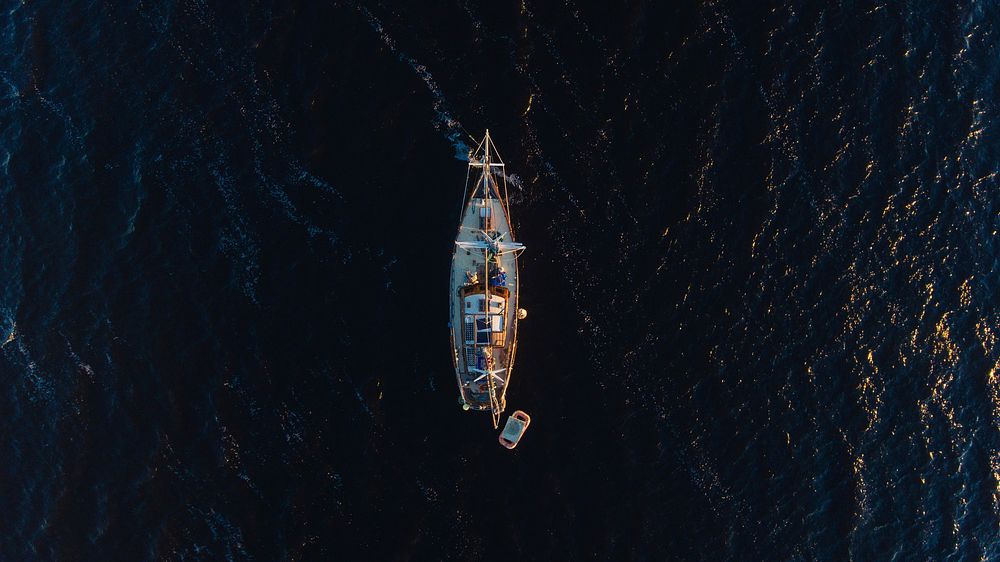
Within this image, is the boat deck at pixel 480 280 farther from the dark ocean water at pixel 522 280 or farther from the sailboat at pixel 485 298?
the dark ocean water at pixel 522 280

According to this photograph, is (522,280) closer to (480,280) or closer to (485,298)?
(480,280)

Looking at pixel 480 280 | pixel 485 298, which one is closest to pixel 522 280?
pixel 480 280

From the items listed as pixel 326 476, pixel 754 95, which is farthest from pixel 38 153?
pixel 754 95

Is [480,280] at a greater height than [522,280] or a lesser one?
greater

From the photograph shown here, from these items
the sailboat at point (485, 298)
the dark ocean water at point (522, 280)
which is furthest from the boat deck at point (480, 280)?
the dark ocean water at point (522, 280)

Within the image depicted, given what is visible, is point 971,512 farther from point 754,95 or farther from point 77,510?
point 77,510
